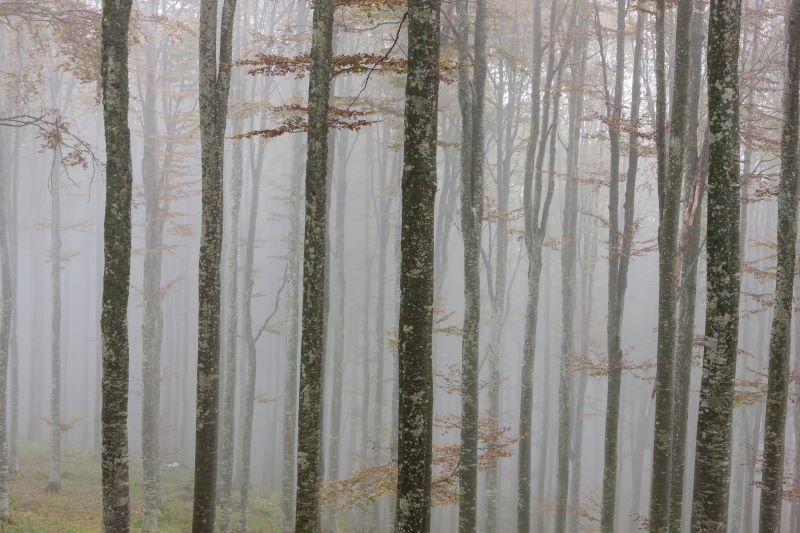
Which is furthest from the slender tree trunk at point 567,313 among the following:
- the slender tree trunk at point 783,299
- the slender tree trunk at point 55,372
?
the slender tree trunk at point 55,372

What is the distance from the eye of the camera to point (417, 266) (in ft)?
18.2

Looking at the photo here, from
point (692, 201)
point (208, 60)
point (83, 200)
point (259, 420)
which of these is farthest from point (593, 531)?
point (83, 200)

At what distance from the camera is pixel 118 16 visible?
254 inches

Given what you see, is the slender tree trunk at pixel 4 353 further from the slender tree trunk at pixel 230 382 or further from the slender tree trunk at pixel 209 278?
the slender tree trunk at pixel 209 278

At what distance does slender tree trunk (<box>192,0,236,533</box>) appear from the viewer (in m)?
7.38

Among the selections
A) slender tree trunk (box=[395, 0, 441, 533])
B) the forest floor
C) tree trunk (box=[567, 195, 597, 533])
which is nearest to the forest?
slender tree trunk (box=[395, 0, 441, 533])

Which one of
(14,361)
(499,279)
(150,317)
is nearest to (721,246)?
(499,279)

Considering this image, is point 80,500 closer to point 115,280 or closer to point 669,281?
point 115,280

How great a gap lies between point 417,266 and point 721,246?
2.81m

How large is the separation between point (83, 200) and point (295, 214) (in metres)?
45.4

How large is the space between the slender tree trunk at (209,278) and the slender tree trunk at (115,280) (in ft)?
3.23

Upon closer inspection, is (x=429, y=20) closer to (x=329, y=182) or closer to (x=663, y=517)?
(x=663, y=517)

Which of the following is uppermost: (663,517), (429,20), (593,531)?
(429,20)

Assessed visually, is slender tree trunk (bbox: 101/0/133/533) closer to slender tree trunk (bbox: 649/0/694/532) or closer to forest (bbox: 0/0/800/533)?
forest (bbox: 0/0/800/533)
